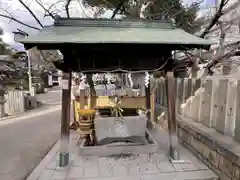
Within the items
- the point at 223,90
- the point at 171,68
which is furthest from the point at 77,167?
the point at 223,90

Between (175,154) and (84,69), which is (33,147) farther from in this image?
(175,154)

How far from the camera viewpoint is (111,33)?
14.3 feet

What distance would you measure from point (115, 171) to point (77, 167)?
0.76 m

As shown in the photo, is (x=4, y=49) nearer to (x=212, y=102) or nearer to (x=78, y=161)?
(x=78, y=161)

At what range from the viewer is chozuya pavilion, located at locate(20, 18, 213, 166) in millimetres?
4230

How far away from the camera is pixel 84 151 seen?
4.97 metres

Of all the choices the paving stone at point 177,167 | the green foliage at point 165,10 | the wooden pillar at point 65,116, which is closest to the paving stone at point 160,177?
the paving stone at point 177,167

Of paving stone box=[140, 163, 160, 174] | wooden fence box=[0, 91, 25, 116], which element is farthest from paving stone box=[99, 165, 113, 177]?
wooden fence box=[0, 91, 25, 116]

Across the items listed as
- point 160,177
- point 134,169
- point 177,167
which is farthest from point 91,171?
point 177,167

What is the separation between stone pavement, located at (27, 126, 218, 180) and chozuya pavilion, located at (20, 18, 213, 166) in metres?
0.31

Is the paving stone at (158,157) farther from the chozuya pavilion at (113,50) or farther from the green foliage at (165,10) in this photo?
the green foliage at (165,10)

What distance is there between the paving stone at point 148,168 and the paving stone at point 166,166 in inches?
3.5

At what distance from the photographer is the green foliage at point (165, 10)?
28.1ft

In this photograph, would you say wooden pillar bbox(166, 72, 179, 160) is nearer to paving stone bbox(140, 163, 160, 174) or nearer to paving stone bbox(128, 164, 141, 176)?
paving stone bbox(140, 163, 160, 174)
